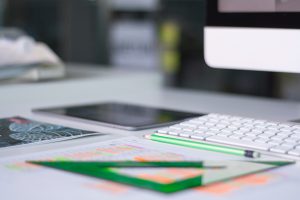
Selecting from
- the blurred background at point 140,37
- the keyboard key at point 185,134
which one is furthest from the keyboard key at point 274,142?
the blurred background at point 140,37

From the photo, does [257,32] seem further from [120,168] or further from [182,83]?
[182,83]

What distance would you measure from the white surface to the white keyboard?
0.14m

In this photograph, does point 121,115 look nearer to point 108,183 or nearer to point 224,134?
point 224,134

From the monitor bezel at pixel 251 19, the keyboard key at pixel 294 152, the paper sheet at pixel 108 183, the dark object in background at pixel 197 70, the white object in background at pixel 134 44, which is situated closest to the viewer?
the paper sheet at pixel 108 183

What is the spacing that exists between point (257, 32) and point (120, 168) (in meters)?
0.39

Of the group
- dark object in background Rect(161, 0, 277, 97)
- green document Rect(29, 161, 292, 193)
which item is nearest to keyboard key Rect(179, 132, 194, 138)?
A: green document Rect(29, 161, 292, 193)

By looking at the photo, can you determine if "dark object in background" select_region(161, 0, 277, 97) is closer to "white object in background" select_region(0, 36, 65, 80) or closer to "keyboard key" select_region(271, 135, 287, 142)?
"white object in background" select_region(0, 36, 65, 80)

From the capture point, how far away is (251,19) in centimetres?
91

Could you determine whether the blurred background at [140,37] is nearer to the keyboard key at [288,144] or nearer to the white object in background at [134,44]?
the white object in background at [134,44]

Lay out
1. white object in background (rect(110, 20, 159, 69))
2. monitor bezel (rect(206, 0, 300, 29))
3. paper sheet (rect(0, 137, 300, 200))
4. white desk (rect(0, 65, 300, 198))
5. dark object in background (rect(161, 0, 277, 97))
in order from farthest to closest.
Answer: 1. white object in background (rect(110, 20, 159, 69))
2. dark object in background (rect(161, 0, 277, 97))
3. white desk (rect(0, 65, 300, 198))
4. monitor bezel (rect(206, 0, 300, 29))
5. paper sheet (rect(0, 137, 300, 200))

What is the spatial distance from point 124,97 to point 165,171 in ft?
2.08

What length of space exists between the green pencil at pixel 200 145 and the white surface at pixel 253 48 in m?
0.23

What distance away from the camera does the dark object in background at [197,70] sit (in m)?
2.65

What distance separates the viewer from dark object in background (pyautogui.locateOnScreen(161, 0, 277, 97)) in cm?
265
